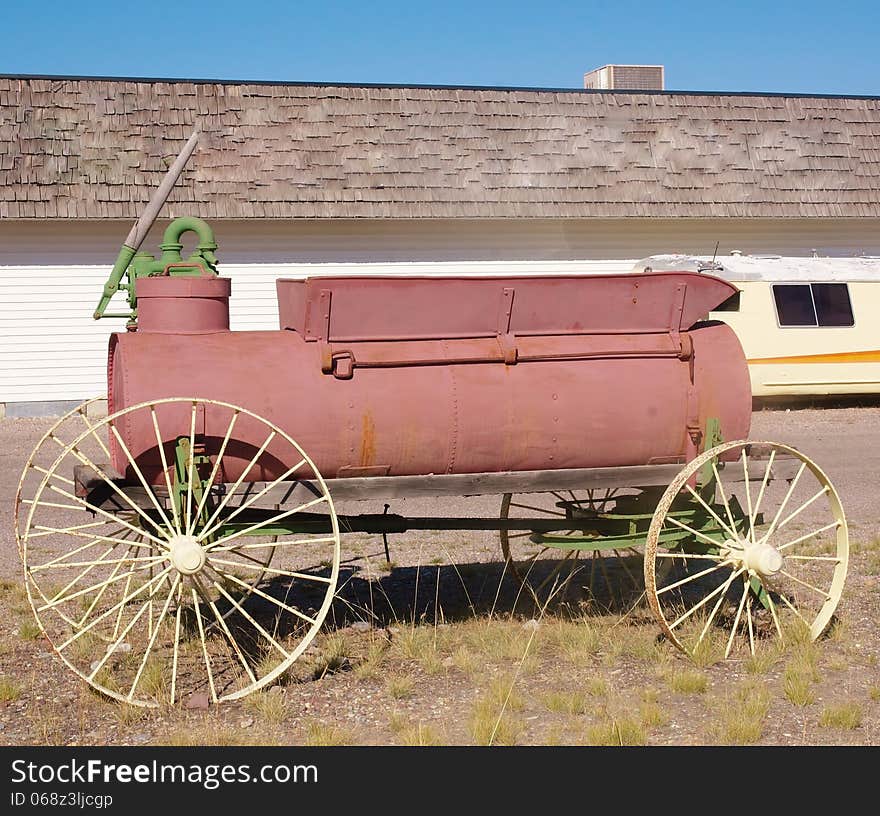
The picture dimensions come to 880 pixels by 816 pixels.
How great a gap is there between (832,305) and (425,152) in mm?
6226

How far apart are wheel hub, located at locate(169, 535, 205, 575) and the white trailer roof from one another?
11.9 m

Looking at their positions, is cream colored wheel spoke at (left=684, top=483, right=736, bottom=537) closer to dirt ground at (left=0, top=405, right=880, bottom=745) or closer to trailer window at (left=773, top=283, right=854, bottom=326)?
dirt ground at (left=0, top=405, right=880, bottom=745)

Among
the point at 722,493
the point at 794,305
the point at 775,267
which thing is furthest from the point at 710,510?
the point at 775,267

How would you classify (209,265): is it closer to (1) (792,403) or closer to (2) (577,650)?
(2) (577,650)

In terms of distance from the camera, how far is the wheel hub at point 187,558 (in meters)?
5.52

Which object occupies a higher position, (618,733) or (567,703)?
(567,703)

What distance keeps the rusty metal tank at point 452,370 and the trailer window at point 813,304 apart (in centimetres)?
1037

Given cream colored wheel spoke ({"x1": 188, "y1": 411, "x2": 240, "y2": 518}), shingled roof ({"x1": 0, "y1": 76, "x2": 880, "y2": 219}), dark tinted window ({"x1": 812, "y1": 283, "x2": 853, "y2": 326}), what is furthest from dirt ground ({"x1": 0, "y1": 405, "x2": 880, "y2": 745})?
shingled roof ({"x1": 0, "y1": 76, "x2": 880, "y2": 219})

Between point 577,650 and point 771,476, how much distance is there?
56.0 inches

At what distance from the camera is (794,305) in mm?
16578

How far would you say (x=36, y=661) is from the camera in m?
6.45

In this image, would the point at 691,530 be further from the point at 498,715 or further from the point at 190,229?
the point at 190,229

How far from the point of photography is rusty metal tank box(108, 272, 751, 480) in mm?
5984

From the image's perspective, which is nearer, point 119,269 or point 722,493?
point 722,493
